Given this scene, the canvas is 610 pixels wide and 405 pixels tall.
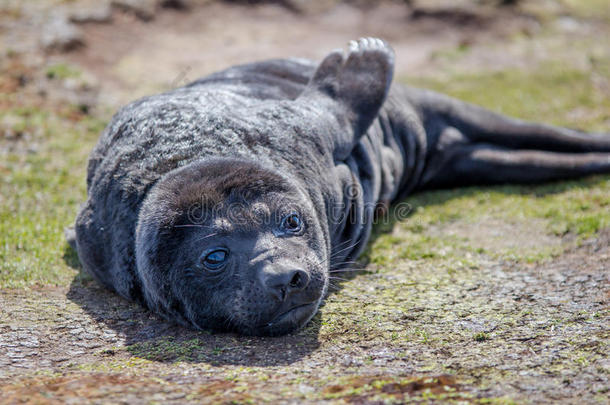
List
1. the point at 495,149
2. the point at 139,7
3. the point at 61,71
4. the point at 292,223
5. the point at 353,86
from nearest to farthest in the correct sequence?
the point at 292,223 → the point at 353,86 → the point at 495,149 → the point at 61,71 → the point at 139,7

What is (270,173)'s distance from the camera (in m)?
3.88

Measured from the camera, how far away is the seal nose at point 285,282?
3334mm

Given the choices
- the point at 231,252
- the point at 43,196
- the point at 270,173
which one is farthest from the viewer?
the point at 43,196

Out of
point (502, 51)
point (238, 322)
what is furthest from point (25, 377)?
point (502, 51)

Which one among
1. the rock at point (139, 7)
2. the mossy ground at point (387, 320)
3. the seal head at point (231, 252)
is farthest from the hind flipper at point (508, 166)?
the rock at point (139, 7)

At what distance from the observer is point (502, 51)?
34.0 feet

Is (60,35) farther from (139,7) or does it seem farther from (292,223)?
(292,223)

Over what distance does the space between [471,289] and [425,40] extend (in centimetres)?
759

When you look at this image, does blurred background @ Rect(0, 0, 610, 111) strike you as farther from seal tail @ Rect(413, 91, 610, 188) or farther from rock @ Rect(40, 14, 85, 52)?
seal tail @ Rect(413, 91, 610, 188)

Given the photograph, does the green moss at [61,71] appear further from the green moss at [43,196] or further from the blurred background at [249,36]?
the green moss at [43,196]

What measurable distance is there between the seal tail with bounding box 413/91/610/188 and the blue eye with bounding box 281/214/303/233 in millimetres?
2967

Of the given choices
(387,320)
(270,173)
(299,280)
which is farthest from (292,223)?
(387,320)

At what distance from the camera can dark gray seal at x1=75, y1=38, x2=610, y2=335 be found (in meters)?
3.57

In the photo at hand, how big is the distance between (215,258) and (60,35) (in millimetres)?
7194
